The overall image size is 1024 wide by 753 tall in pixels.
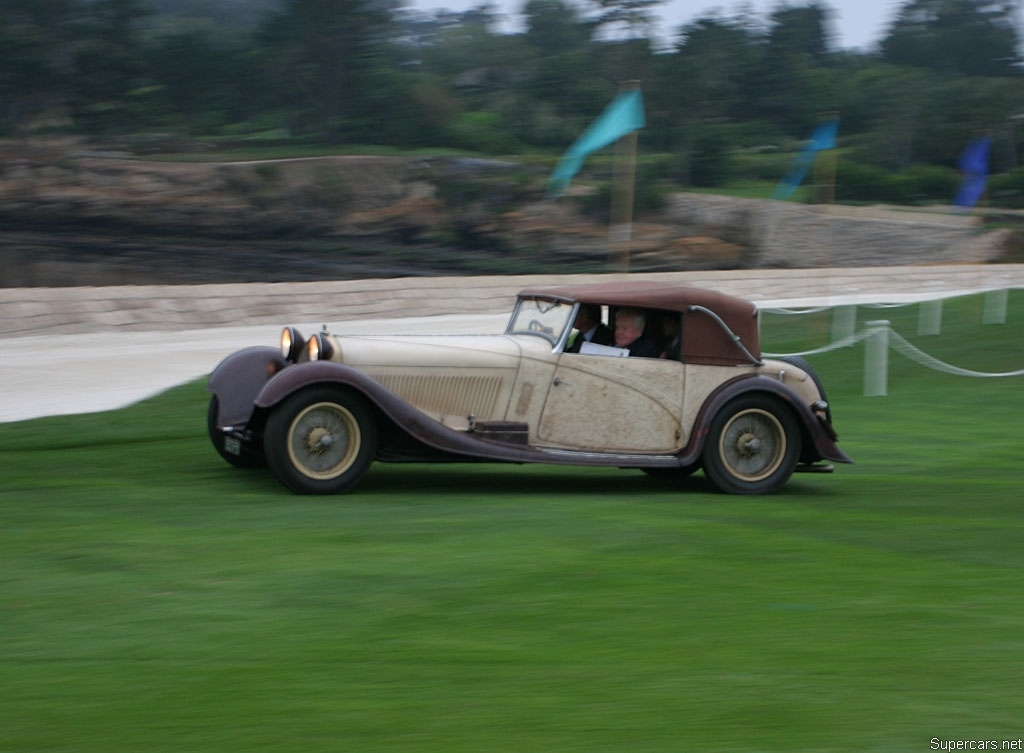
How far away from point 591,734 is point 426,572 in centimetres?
207

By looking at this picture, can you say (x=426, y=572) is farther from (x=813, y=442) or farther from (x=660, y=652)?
(x=813, y=442)

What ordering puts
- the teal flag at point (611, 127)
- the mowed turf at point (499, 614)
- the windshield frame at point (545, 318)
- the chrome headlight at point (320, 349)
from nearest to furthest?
the mowed turf at point (499, 614) < the chrome headlight at point (320, 349) < the windshield frame at point (545, 318) < the teal flag at point (611, 127)

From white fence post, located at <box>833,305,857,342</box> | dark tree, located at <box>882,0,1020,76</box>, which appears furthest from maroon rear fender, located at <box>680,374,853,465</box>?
dark tree, located at <box>882,0,1020,76</box>

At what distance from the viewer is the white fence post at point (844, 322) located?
20797mm

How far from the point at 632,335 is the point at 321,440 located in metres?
2.29

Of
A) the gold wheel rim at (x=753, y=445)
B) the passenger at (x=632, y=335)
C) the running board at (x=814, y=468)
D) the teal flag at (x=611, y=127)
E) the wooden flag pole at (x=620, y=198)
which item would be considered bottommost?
the running board at (x=814, y=468)

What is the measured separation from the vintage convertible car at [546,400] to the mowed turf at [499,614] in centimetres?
29

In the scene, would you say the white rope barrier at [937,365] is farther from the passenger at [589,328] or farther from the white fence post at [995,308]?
the passenger at [589,328]

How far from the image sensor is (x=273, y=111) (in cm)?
6756

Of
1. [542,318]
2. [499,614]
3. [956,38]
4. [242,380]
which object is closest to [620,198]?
[542,318]

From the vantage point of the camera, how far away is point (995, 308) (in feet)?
73.6

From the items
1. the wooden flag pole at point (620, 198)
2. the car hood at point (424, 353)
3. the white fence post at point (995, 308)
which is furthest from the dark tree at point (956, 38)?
the car hood at point (424, 353)

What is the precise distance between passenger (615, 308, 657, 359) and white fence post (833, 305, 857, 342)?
12702mm

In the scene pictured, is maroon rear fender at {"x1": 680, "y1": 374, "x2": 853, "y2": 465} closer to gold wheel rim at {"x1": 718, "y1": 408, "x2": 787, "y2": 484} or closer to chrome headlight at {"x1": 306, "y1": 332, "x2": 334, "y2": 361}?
gold wheel rim at {"x1": 718, "y1": 408, "x2": 787, "y2": 484}
